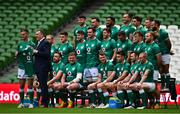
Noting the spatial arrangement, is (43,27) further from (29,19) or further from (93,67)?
(93,67)

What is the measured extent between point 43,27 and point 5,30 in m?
1.56

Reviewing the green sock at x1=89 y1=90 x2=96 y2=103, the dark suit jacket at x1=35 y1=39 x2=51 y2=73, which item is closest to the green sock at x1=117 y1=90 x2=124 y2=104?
the green sock at x1=89 y1=90 x2=96 y2=103

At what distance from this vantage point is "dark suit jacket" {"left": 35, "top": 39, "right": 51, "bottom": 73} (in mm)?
20120

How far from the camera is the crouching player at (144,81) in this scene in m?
19.2

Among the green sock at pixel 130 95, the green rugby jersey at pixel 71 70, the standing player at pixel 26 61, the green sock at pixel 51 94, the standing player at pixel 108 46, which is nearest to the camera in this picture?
the green sock at pixel 130 95

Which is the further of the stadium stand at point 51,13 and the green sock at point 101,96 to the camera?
the stadium stand at point 51,13

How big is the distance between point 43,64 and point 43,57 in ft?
0.61

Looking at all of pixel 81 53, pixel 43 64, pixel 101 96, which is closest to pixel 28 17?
pixel 81 53

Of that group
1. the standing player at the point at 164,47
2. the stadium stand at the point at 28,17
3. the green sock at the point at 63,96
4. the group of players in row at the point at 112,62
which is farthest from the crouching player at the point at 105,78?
the stadium stand at the point at 28,17

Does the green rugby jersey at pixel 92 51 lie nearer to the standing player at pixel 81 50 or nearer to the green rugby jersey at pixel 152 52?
the standing player at pixel 81 50

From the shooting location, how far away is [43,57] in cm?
2019

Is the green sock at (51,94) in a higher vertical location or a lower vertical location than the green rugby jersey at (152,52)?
lower

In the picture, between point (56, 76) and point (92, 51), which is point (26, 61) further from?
point (92, 51)

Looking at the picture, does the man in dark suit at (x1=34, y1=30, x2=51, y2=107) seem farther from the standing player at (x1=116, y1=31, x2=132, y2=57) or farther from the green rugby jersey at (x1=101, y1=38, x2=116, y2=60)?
the standing player at (x1=116, y1=31, x2=132, y2=57)
